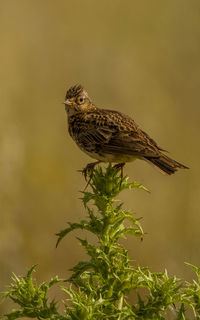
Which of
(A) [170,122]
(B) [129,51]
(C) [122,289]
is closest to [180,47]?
(B) [129,51]

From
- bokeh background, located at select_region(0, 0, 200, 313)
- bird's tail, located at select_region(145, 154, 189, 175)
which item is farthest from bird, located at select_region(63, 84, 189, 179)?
bokeh background, located at select_region(0, 0, 200, 313)

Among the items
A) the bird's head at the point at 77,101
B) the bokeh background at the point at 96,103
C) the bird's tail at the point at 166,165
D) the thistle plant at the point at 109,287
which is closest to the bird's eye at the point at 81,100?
the bird's head at the point at 77,101

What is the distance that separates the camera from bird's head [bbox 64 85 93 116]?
6.68 metres

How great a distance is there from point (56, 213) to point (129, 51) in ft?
8.83

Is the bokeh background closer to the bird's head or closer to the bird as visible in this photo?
the bird's head

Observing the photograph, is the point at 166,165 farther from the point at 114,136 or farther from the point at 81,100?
the point at 81,100

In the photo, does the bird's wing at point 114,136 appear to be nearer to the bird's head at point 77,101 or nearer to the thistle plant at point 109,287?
the bird's head at point 77,101

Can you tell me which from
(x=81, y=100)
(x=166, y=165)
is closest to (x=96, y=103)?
(x=81, y=100)

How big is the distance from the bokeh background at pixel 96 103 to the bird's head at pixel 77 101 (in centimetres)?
103

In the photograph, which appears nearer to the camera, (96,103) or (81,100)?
(81,100)

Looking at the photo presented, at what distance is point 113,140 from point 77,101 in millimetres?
1246

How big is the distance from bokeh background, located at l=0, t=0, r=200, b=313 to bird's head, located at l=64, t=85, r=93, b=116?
1.03 m

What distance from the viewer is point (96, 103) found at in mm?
8406

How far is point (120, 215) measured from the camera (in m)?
3.32
